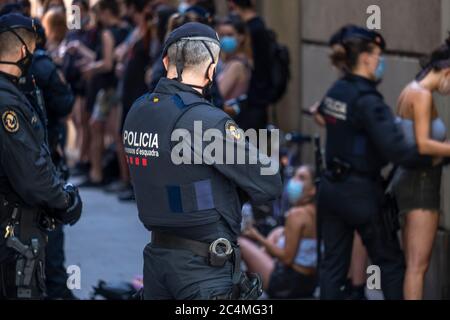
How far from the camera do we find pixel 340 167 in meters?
7.71

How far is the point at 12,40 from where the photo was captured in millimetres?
6719

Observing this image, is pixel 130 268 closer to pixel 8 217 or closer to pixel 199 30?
pixel 8 217

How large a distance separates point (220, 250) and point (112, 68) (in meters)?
7.71

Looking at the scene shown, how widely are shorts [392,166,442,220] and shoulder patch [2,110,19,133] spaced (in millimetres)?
2561

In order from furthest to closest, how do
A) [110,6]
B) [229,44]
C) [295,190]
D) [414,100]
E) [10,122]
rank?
[110,6]
[229,44]
[295,190]
[414,100]
[10,122]

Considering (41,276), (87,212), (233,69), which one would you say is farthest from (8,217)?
(87,212)

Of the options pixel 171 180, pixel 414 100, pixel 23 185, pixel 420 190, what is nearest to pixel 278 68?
pixel 420 190

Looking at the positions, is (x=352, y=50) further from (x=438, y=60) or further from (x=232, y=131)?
(x=232, y=131)

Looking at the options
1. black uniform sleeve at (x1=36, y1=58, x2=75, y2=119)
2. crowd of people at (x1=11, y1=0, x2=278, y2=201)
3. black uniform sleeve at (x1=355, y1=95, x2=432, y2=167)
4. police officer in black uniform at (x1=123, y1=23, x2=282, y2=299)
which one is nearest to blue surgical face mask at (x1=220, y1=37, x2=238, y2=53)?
crowd of people at (x1=11, y1=0, x2=278, y2=201)

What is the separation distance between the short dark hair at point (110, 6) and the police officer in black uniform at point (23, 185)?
646 centimetres

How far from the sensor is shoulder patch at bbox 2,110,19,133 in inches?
249

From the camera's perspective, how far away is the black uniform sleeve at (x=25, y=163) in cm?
634

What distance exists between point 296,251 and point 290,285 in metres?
0.25

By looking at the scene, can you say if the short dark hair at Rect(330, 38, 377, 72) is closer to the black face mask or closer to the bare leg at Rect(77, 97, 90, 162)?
the black face mask
